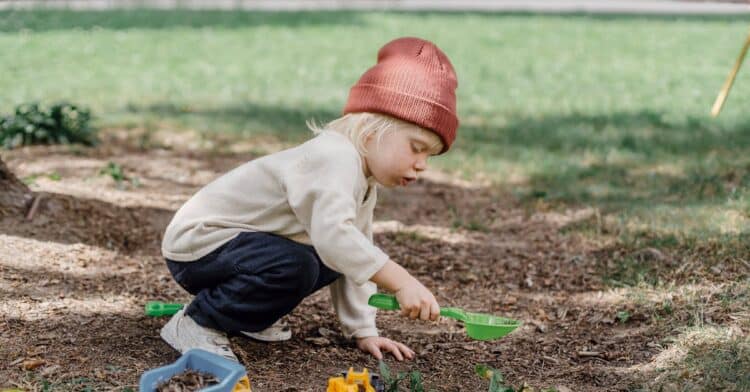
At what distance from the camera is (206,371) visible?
7.97 feet

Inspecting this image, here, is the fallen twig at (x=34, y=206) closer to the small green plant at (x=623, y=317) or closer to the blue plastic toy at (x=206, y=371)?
the blue plastic toy at (x=206, y=371)

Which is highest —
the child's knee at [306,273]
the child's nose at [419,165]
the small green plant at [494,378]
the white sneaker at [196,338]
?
the child's nose at [419,165]

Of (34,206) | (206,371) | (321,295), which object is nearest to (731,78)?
(321,295)

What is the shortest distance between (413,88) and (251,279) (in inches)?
29.5

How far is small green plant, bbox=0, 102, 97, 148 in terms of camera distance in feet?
18.4

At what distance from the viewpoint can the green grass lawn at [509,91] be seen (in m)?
5.08

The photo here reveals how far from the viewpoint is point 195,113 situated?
7035 mm

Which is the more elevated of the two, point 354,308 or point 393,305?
point 393,305

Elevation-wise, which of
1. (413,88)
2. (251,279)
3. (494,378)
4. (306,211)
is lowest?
(494,378)

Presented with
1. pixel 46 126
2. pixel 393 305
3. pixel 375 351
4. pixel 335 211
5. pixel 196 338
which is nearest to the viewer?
pixel 335 211

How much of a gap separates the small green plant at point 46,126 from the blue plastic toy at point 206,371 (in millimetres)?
3577

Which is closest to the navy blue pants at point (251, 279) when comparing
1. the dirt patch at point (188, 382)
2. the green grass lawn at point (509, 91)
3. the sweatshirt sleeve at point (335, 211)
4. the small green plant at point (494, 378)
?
the sweatshirt sleeve at point (335, 211)

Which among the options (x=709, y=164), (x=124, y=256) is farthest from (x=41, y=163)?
(x=709, y=164)

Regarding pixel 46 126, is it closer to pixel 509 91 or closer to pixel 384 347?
pixel 384 347
